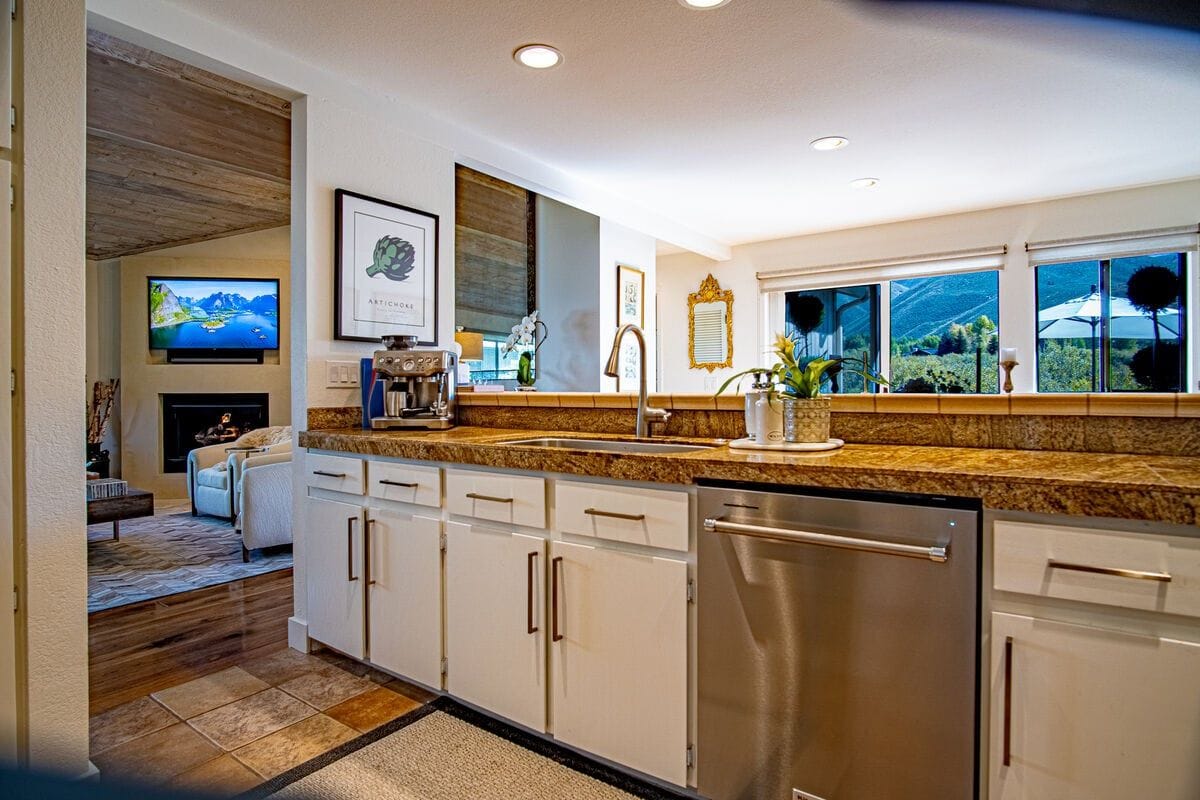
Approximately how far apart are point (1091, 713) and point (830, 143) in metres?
3.06

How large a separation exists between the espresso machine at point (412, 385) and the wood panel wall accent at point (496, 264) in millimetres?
2548

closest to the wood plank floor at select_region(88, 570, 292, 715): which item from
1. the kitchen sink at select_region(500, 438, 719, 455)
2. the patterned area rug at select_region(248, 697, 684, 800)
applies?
the patterned area rug at select_region(248, 697, 684, 800)

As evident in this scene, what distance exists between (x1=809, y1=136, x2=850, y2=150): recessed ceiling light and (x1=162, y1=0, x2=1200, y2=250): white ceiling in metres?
0.05

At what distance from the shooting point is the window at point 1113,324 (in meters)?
4.34

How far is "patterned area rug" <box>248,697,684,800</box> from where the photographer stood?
1.66m

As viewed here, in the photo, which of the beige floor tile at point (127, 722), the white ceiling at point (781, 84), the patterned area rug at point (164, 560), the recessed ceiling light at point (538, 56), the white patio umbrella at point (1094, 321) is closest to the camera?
the beige floor tile at point (127, 722)

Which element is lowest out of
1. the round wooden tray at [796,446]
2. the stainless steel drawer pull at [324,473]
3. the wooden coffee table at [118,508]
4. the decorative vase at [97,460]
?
the wooden coffee table at [118,508]

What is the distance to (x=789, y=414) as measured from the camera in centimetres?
173

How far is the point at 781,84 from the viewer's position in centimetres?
281

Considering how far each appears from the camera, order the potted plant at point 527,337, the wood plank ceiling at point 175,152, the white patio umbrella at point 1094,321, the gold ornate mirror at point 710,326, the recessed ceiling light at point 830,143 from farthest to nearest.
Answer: the gold ornate mirror at point 710,326 → the potted plant at point 527,337 → the white patio umbrella at point 1094,321 → the recessed ceiling light at point 830,143 → the wood plank ceiling at point 175,152

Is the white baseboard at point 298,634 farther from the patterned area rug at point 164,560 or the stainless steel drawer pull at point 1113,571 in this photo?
the stainless steel drawer pull at point 1113,571

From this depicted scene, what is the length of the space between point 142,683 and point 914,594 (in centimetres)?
247

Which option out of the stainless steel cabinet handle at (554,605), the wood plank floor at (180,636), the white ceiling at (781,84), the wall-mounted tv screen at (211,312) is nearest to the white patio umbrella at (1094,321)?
the white ceiling at (781,84)

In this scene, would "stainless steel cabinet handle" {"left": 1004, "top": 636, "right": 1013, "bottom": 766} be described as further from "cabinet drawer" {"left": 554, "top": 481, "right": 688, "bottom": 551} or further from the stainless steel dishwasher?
"cabinet drawer" {"left": 554, "top": 481, "right": 688, "bottom": 551}
